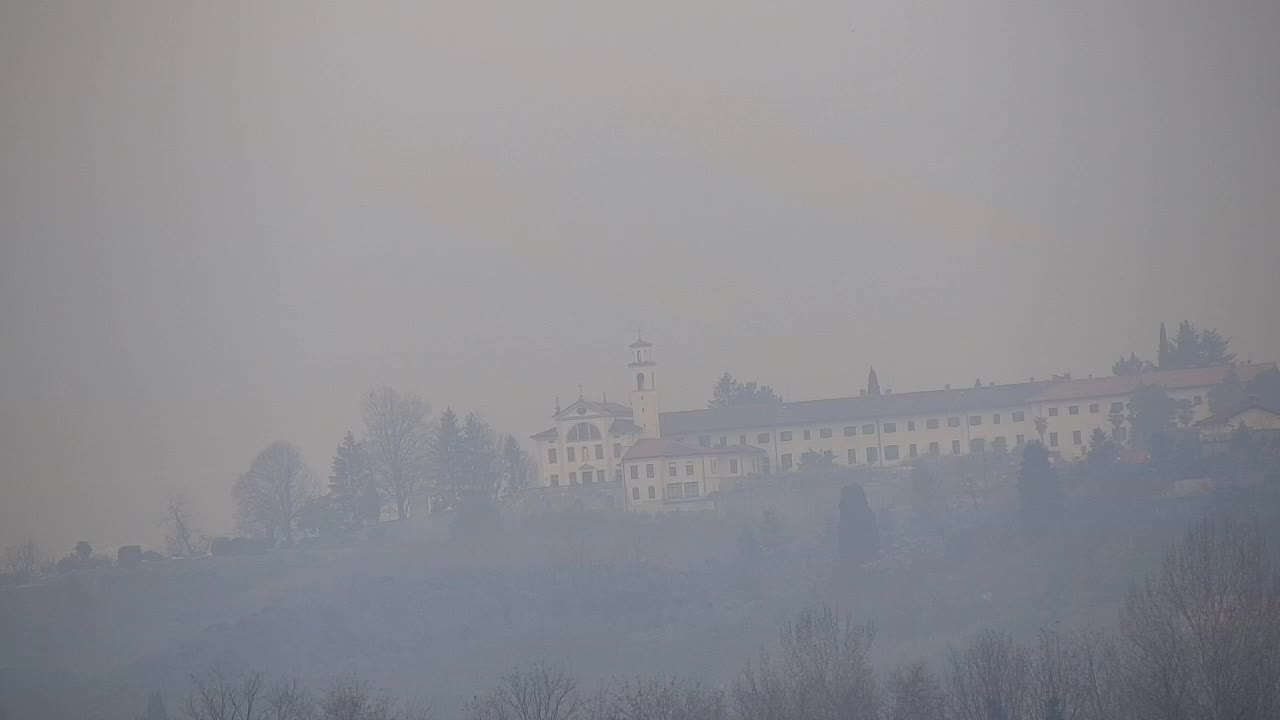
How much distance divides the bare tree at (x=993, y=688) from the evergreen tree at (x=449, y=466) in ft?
134

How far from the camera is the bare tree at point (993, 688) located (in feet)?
147

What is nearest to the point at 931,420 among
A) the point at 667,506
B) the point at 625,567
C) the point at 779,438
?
the point at 779,438

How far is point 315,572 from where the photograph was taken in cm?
8188

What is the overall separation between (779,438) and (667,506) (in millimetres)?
8317

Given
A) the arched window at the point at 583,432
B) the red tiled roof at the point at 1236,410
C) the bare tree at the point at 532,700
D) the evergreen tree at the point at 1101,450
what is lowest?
the bare tree at the point at 532,700

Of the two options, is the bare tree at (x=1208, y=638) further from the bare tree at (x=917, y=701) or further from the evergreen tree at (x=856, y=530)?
the evergreen tree at (x=856, y=530)

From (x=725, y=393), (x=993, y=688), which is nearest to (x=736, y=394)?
(x=725, y=393)

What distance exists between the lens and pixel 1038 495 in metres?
71.6

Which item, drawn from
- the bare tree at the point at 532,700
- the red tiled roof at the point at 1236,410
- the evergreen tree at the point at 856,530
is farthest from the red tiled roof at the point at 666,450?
the red tiled roof at the point at 1236,410

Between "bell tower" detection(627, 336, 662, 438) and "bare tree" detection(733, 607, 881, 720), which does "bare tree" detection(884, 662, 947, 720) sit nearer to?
"bare tree" detection(733, 607, 881, 720)

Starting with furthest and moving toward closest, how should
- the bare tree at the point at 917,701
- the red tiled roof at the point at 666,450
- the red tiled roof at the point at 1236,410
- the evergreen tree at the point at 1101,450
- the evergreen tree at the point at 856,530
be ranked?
the red tiled roof at the point at 666,450, the red tiled roof at the point at 1236,410, the evergreen tree at the point at 1101,450, the evergreen tree at the point at 856,530, the bare tree at the point at 917,701

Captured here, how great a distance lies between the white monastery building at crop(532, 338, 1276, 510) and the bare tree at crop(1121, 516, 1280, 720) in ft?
101

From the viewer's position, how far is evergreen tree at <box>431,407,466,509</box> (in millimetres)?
88250

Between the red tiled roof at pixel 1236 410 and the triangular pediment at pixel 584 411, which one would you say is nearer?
the red tiled roof at pixel 1236 410
